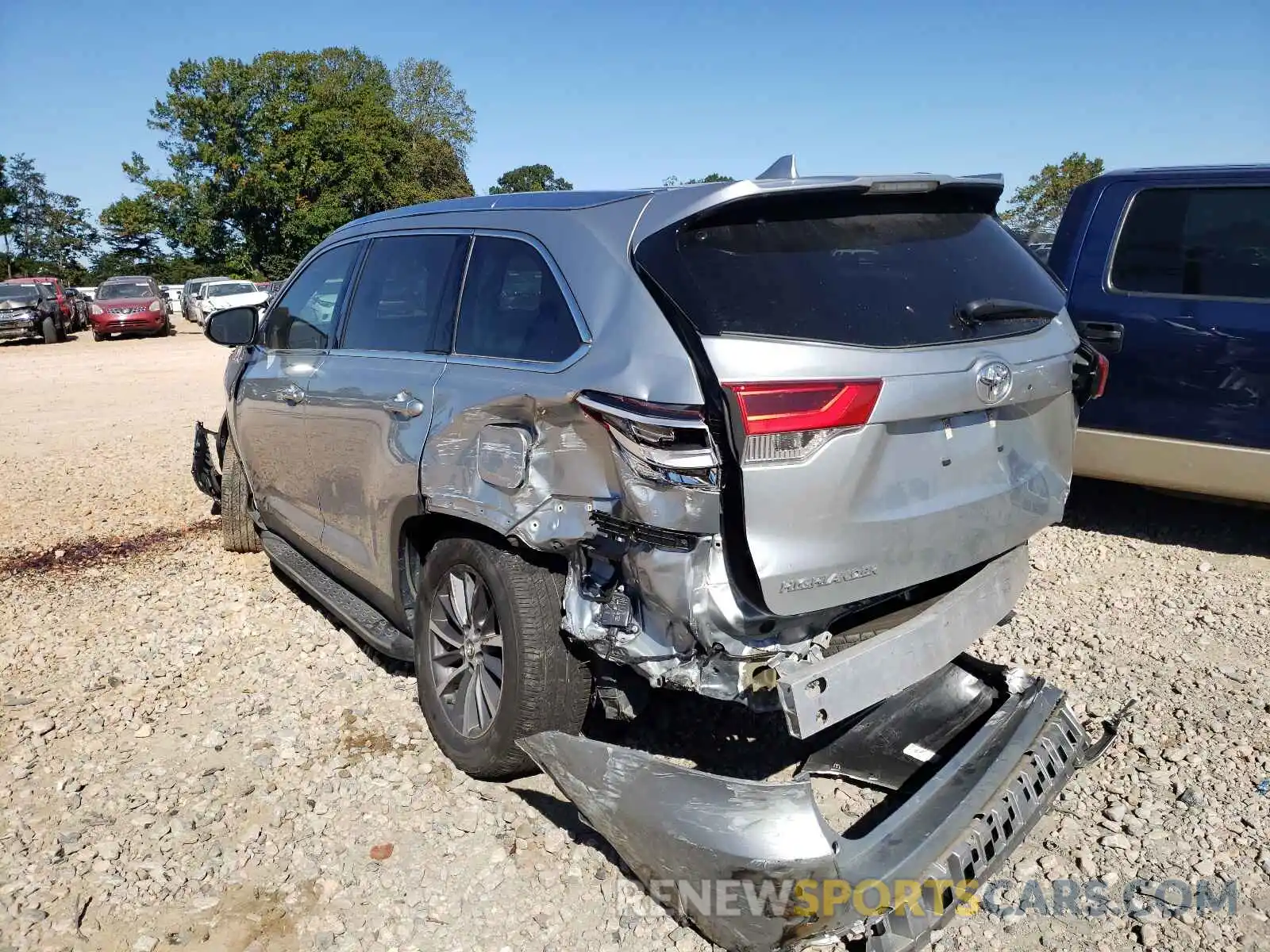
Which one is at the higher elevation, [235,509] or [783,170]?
[783,170]

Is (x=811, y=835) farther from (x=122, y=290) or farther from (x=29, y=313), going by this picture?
(x=122, y=290)

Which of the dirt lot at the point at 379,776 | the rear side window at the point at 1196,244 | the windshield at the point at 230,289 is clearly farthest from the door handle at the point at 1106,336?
the windshield at the point at 230,289

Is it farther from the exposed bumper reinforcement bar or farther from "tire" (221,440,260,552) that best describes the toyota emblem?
"tire" (221,440,260,552)

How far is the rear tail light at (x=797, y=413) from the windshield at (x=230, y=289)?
28.0 m

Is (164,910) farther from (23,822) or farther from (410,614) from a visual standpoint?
(410,614)

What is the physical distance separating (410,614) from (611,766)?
135 cm

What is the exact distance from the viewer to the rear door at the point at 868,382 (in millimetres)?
2387

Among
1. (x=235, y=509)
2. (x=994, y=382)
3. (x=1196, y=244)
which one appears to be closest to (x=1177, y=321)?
(x=1196, y=244)

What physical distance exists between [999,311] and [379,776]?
8.34 ft

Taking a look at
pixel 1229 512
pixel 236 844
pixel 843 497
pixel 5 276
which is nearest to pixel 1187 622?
pixel 1229 512

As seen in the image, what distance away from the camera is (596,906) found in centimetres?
277

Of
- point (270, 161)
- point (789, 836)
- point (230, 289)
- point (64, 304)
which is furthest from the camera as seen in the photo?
point (270, 161)

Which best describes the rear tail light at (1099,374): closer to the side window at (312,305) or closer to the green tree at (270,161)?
the side window at (312,305)

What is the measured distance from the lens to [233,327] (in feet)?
15.6
